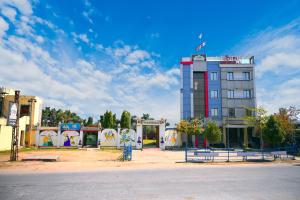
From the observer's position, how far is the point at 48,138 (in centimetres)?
4119

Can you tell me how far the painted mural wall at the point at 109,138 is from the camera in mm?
42156

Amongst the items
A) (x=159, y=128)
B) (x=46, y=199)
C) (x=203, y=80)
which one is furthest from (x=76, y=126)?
(x=46, y=199)

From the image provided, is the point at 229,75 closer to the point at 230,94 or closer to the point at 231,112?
the point at 230,94

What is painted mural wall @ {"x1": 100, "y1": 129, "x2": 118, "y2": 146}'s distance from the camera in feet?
138

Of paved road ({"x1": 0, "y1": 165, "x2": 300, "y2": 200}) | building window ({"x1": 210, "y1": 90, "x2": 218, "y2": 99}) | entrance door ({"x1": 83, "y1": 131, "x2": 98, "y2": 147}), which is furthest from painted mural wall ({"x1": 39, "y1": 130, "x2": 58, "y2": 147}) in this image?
building window ({"x1": 210, "y1": 90, "x2": 218, "y2": 99})

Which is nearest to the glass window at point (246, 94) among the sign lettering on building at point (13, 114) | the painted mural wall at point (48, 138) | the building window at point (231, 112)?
the building window at point (231, 112)

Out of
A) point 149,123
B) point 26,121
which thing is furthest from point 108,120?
point 26,121

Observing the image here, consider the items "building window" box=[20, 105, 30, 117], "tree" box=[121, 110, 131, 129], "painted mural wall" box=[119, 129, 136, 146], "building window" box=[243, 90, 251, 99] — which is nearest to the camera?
"painted mural wall" box=[119, 129, 136, 146]

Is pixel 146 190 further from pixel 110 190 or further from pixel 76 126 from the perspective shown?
pixel 76 126

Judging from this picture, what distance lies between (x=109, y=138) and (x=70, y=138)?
665 centimetres

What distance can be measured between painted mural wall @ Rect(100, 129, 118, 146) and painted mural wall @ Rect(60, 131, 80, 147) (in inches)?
167

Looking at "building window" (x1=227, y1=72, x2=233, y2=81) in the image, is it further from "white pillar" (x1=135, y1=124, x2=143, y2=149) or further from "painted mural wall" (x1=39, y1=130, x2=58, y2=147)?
"painted mural wall" (x1=39, y1=130, x2=58, y2=147)

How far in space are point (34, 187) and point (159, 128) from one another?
107 ft

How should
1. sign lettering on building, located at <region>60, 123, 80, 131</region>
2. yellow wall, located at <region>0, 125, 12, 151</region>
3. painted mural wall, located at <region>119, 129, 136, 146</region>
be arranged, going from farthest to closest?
painted mural wall, located at <region>119, 129, 136, 146</region> < sign lettering on building, located at <region>60, 123, 80, 131</region> < yellow wall, located at <region>0, 125, 12, 151</region>
